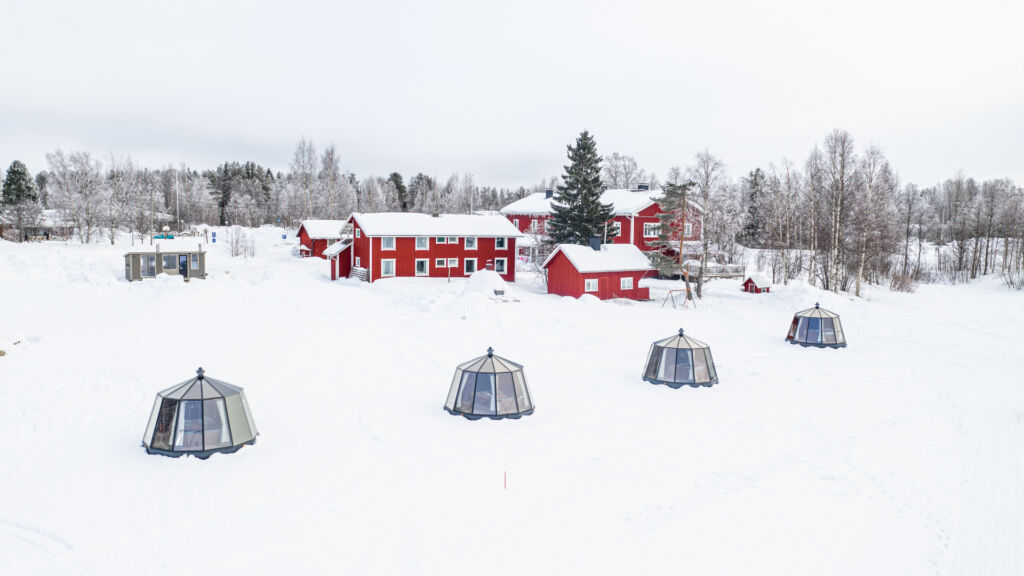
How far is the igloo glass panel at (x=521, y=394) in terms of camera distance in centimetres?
1362

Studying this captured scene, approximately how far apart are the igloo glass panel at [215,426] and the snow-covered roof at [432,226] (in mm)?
26587

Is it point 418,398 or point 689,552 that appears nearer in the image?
point 689,552

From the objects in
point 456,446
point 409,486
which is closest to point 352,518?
point 409,486

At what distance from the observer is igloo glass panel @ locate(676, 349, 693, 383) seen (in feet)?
53.4

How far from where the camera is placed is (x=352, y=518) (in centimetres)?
882

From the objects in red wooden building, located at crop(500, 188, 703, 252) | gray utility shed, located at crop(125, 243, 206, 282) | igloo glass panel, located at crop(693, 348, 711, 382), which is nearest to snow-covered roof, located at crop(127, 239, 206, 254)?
gray utility shed, located at crop(125, 243, 206, 282)

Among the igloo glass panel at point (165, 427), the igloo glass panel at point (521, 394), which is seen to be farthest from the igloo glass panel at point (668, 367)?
the igloo glass panel at point (165, 427)

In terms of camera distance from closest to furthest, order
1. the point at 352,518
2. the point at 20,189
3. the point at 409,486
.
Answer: the point at 352,518 → the point at 409,486 → the point at 20,189

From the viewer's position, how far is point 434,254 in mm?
38844

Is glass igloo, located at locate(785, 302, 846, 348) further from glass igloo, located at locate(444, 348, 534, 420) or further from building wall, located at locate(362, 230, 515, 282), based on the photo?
building wall, located at locate(362, 230, 515, 282)

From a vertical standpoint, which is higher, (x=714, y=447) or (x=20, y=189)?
(x=20, y=189)

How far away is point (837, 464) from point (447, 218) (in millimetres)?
32564

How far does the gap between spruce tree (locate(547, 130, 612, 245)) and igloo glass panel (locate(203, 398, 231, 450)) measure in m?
30.2

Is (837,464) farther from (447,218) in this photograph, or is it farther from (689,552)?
(447,218)
